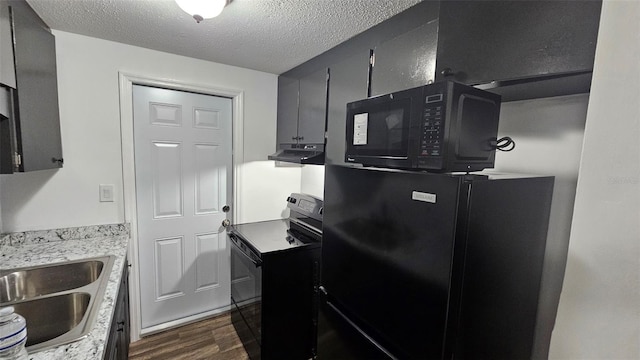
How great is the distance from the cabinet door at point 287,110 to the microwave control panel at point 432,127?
1438 millimetres

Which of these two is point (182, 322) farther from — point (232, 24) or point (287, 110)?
point (232, 24)

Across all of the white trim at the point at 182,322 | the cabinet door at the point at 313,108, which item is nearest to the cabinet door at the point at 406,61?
the cabinet door at the point at 313,108

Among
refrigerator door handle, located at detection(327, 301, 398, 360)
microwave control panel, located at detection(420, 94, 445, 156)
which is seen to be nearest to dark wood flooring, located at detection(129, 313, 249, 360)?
refrigerator door handle, located at detection(327, 301, 398, 360)

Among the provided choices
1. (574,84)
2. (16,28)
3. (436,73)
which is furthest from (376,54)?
(16,28)

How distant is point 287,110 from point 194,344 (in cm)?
204

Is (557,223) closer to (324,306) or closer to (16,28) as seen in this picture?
(324,306)

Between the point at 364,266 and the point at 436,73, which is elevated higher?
the point at 436,73

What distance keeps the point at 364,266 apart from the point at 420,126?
582 mm

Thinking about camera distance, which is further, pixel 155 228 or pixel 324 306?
pixel 155 228

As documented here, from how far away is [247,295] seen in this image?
6.64 ft

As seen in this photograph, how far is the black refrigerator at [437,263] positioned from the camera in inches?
30.7

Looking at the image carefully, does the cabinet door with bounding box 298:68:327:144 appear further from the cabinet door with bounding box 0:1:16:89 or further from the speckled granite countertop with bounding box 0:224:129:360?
the cabinet door with bounding box 0:1:16:89

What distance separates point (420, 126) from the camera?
853mm

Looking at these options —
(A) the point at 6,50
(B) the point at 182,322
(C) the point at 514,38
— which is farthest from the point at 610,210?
(B) the point at 182,322
